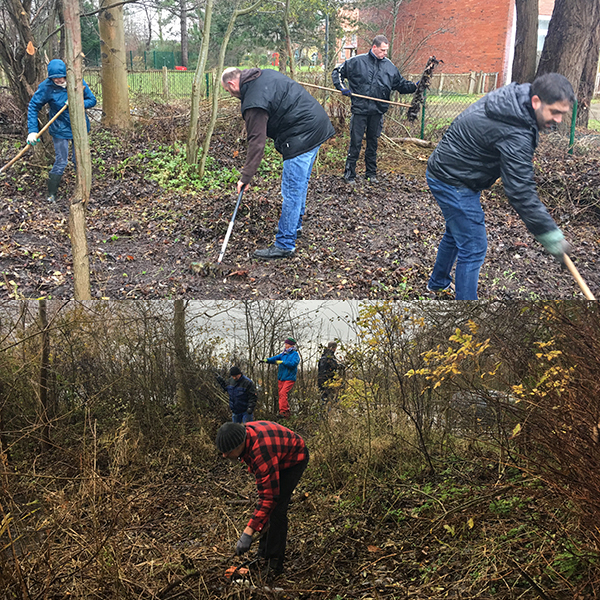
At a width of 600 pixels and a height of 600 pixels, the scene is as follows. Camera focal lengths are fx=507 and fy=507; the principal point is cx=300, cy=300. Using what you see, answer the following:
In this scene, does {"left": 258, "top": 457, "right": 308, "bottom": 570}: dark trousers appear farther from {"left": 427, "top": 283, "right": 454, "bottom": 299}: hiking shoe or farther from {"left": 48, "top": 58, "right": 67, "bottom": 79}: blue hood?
{"left": 48, "top": 58, "right": 67, "bottom": 79}: blue hood

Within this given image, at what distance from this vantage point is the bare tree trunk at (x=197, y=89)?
6.69 metres

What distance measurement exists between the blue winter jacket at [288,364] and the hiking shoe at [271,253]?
1959 millimetres

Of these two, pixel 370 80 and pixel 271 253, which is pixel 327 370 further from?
pixel 370 80

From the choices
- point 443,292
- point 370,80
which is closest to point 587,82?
point 370,80

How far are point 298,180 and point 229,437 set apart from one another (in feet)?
10.1

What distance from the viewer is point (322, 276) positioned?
5.15 meters

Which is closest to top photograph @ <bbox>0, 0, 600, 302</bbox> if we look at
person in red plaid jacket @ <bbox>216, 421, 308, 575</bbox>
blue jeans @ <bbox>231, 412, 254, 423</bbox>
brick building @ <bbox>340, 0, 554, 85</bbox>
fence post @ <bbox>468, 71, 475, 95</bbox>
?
blue jeans @ <bbox>231, 412, 254, 423</bbox>

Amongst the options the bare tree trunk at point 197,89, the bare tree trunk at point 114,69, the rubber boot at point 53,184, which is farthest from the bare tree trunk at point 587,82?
the rubber boot at point 53,184

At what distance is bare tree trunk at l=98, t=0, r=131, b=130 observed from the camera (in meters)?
8.55

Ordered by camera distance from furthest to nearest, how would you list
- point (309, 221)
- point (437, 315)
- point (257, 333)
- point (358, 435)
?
point (257, 333) → point (309, 221) → point (437, 315) → point (358, 435)

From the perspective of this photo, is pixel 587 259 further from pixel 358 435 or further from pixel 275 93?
pixel 275 93

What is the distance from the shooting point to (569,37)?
8961 millimetres

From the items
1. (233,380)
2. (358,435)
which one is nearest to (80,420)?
(233,380)

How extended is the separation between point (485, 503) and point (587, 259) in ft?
11.5
